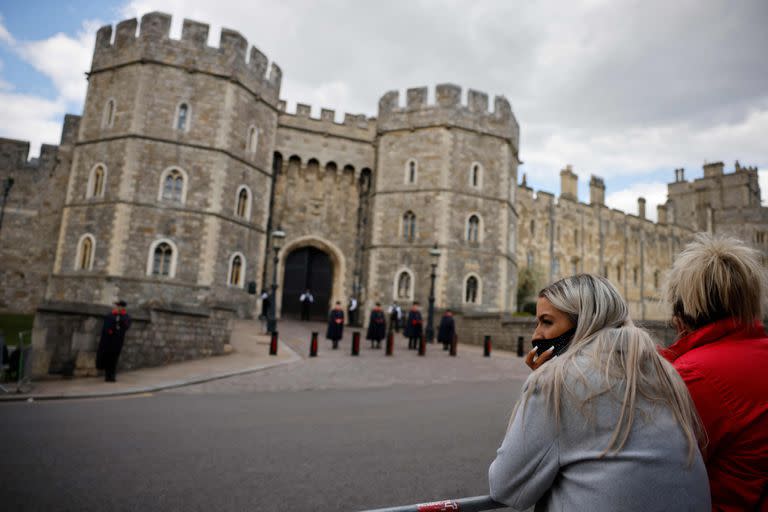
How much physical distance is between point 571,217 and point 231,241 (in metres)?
26.5

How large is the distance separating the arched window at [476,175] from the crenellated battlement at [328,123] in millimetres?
5704

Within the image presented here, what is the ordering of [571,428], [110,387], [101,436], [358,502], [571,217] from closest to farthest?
[571,428], [358,502], [101,436], [110,387], [571,217]

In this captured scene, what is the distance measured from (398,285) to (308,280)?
16.0ft

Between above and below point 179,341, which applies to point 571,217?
above

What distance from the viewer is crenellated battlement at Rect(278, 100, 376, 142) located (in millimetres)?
25516

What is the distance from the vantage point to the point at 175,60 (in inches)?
824

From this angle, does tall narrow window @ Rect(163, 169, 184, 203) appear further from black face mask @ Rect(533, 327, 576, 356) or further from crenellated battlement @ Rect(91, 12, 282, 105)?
black face mask @ Rect(533, 327, 576, 356)

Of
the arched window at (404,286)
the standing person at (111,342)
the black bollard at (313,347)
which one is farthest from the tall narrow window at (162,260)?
the standing person at (111,342)

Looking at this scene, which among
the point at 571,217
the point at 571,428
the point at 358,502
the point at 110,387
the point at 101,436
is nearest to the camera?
the point at 571,428

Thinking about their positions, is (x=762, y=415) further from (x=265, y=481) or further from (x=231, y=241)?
(x=231, y=241)

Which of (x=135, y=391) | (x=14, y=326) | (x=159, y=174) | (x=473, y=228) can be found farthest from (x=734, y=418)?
(x=473, y=228)

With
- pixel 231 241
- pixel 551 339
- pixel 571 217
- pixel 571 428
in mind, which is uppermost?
pixel 571 217

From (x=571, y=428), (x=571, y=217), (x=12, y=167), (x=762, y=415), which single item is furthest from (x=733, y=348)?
(x=571, y=217)

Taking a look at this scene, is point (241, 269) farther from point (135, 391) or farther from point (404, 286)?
point (135, 391)
